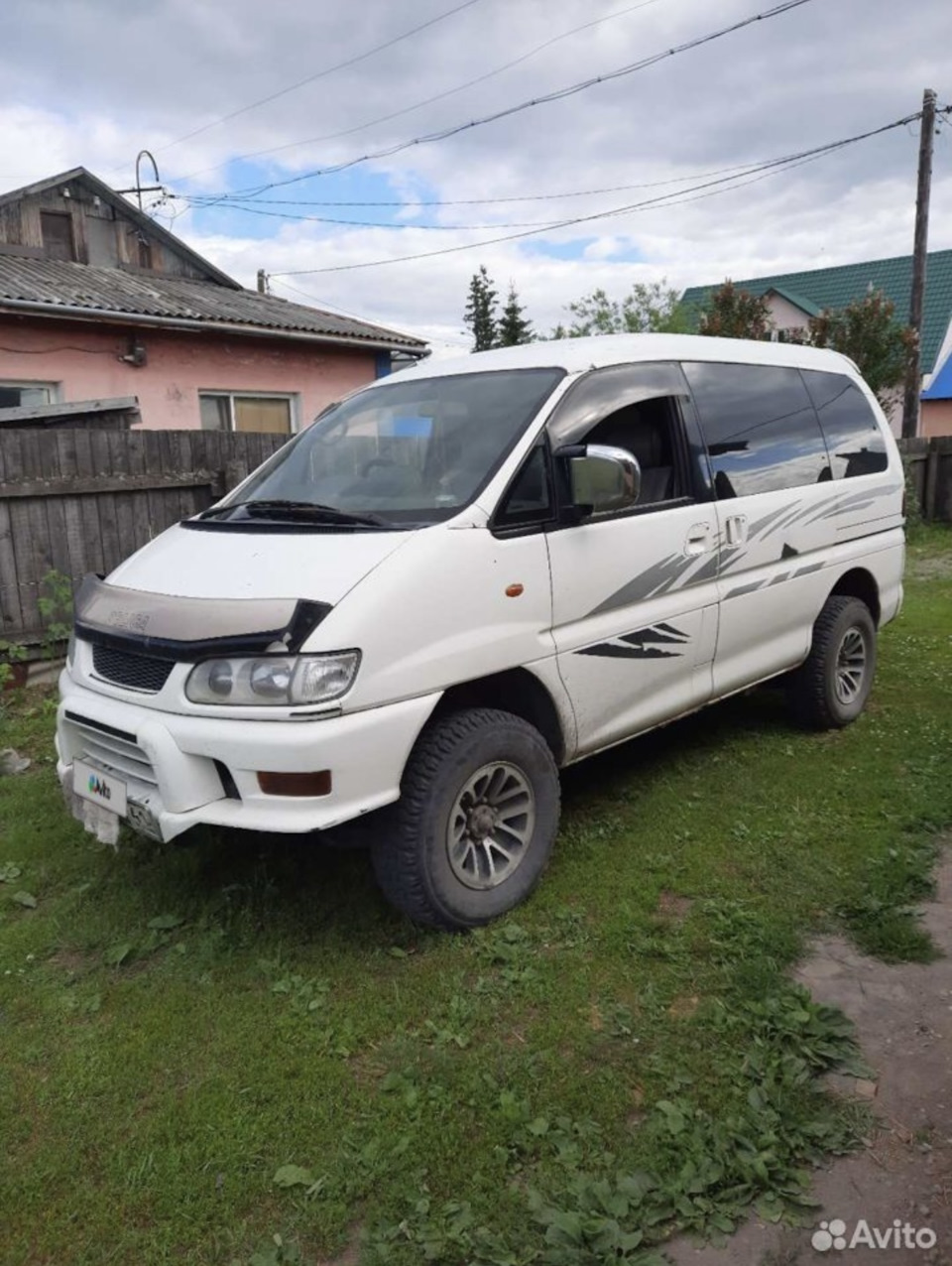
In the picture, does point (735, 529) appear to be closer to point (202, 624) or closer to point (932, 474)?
point (202, 624)

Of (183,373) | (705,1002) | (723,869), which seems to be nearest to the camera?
(705,1002)

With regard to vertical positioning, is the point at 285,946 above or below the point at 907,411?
below

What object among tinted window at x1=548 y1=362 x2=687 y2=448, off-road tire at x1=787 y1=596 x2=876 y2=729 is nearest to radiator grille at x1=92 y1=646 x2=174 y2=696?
tinted window at x1=548 y1=362 x2=687 y2=448

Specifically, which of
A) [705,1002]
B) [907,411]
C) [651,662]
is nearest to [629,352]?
[651,662]

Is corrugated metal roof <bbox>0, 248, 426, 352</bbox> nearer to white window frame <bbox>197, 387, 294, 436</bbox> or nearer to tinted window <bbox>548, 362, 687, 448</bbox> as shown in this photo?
white window frame <bbox>197, 387, 294, 436</bbox>

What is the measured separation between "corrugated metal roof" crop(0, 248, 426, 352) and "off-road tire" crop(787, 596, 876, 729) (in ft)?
27.4

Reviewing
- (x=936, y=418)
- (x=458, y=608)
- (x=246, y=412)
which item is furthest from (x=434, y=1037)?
(x=936, y=418)

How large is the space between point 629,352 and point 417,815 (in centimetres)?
228

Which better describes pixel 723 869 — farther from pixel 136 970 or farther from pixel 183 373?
pixel 183 373

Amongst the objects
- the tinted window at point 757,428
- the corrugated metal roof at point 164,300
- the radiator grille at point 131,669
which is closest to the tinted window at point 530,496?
the tinted window at point 757,428

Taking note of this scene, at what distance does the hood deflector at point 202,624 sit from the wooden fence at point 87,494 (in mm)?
3374

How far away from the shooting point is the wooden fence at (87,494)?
6.18 m

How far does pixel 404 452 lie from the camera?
12.6 ft

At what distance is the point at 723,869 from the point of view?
3742 millimetres
